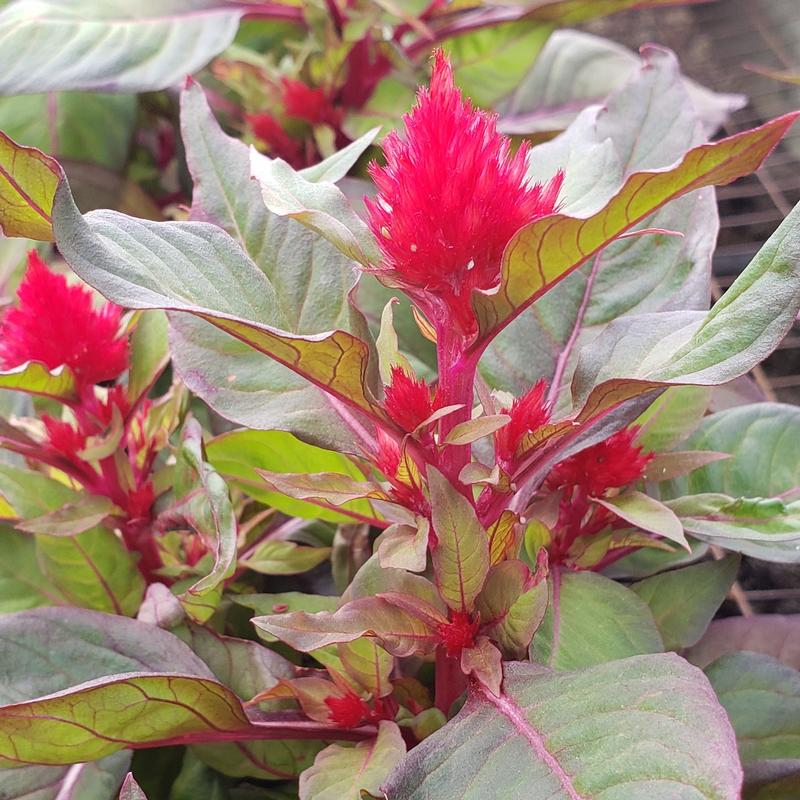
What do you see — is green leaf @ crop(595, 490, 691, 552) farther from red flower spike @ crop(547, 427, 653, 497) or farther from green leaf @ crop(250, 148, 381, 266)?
green leaf @ crop(250, 148, 381, 266)

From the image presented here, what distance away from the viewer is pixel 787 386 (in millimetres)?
1159

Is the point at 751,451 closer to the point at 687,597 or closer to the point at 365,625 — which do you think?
→ the point at 687,597

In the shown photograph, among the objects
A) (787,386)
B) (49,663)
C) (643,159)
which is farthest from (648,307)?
(787,386)

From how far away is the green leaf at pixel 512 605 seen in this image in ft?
1.43

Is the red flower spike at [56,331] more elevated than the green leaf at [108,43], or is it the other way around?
the green leaf at [108,43]

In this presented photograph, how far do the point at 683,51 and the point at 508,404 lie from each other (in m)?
1.69

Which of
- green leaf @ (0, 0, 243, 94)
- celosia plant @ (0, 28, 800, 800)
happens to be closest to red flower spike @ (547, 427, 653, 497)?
celosia plant @ (0, 28, 800, 800)

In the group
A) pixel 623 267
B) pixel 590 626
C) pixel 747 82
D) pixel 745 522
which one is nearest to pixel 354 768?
pixel 590 626

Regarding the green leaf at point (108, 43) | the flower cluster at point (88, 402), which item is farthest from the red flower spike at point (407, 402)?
the green leaf at point (108, 43)

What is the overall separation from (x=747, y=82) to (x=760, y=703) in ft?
4.98

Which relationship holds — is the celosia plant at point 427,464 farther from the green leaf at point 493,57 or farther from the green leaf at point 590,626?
the green leaf at point 493,57

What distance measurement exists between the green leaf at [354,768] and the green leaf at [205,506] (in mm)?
110

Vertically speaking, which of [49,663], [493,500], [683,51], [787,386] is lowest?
[787,386]

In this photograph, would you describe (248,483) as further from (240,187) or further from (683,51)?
(683,51)
